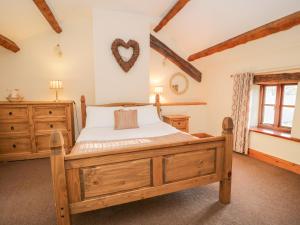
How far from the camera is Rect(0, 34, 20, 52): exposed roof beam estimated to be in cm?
277

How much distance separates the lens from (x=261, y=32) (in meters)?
2.47

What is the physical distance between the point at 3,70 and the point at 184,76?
391 centimetres

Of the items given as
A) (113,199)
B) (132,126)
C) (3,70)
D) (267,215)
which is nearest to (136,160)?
(113,199)

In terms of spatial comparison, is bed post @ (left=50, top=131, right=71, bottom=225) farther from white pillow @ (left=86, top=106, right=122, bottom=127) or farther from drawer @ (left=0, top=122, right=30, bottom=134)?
drawer @ (left=0, top=122, right=30, bottom=134)

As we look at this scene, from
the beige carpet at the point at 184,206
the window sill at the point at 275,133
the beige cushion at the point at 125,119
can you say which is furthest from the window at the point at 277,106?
the beige cushion at the point at 125,119

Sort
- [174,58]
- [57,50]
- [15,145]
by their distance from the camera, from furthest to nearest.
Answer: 1. [174,58]
2. [57,50]
3. [15,145]

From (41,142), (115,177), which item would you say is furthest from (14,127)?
(115,177)

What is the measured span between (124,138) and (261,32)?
2.48 metres

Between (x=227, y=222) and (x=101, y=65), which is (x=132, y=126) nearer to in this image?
(x=101, y=65)

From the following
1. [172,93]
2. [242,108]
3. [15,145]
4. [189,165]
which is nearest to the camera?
[189,165]

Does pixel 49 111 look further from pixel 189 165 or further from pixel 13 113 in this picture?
pixel 189 165

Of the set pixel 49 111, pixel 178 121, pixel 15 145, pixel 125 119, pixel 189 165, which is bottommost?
pixel 15 145

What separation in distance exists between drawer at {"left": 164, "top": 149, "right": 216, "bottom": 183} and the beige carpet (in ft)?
1.19

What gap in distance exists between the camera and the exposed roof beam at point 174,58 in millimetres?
4098
